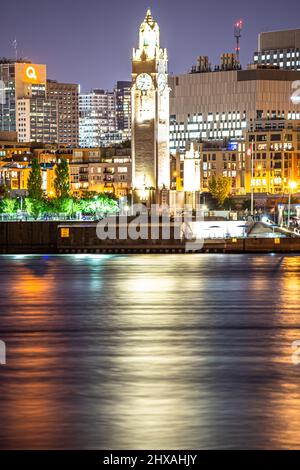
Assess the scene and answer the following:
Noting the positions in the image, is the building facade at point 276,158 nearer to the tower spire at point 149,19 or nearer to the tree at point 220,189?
the tree at point 220,189

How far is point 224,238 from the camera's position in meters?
83.8

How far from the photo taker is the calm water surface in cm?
2164

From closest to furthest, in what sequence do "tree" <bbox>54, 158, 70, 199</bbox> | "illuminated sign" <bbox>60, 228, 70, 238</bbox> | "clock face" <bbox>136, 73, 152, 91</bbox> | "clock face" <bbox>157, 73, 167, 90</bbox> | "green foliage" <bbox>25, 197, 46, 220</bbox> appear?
"illuminated sign" <bbox>60, 228, 70, 238</bbox>, "clock face" <bbox>136, 73, 152, 91</bbox>, "clock face" <bbox>157, 73, 167, 90</bbox>, "green foliage" <bbox>25, 197, 46, 220</bbox>, "tree" <bbox>54, 158, 70, 199</bbox>

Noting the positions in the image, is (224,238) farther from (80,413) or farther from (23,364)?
(80,413)

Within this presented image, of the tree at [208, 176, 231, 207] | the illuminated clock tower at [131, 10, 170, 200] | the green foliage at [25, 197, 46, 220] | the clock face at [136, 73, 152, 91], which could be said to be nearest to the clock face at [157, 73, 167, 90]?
the illuminated clock tower at [131, 10, 170, 200]

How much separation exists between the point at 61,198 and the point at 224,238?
196ft

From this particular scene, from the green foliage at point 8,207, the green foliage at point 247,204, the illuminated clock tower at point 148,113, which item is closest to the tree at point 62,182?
the green foliage at point 8,207

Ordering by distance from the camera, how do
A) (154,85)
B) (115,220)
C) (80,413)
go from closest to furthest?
(80,413), (115,220), (154,85)

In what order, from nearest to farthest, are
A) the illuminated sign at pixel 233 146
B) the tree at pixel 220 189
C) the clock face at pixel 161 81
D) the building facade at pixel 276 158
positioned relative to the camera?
the clock face at pixel 161 81
the tree at pixel 220 189
the building facade at pixel 276 158
the illuminated sign at pixel 233 146

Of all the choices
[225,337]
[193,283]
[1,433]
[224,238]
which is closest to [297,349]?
[225,337]

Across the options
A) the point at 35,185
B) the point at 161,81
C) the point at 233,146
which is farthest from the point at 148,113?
the point at 233,146

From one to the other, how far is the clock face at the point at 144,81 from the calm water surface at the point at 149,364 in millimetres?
74832

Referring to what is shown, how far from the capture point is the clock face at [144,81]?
125562mm

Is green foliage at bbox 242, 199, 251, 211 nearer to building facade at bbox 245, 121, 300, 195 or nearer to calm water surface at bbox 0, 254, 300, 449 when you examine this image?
building facade at bbox 245, 121, 300, 195
